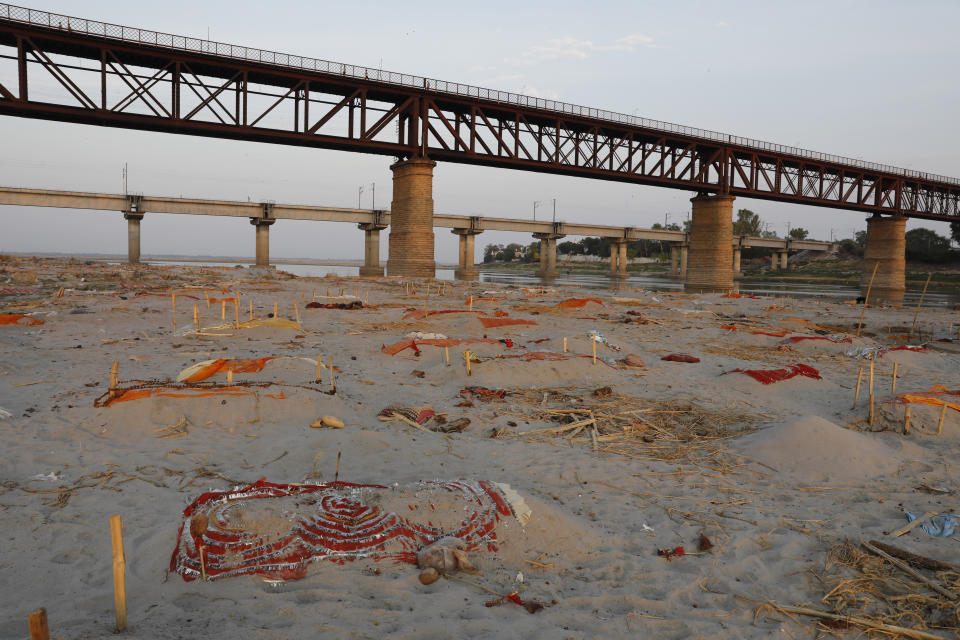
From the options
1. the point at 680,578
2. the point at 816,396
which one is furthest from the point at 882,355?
the point at 680,578

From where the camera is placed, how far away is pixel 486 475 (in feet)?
16.8

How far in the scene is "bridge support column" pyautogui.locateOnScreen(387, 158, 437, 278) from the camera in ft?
103

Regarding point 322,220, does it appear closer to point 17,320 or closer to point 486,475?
point 17,320

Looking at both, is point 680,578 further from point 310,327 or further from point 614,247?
point 614,247

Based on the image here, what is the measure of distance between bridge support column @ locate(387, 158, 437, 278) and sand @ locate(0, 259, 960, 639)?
801 inches

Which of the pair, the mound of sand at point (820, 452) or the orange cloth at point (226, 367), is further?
the orange cloth at point (226, 367)

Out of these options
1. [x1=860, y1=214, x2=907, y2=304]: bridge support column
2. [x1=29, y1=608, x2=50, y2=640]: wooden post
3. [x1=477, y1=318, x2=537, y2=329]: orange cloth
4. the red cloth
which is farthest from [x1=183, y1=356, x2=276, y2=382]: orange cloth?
[x1=860, y1=214, x2=907, y2=304]: bridge support column

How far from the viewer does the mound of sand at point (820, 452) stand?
5.42 meters

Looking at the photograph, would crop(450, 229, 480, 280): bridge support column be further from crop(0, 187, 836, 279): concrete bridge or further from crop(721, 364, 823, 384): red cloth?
crop(721, 364, 823, 384): red cloth

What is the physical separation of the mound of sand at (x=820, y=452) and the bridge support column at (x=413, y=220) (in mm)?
26405

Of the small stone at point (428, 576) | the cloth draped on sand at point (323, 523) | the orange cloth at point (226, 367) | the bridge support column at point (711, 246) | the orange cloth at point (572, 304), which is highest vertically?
the bridge support column at point (711, 246)

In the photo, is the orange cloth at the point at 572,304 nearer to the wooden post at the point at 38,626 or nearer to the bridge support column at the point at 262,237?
the wooden post at the point at 38,626

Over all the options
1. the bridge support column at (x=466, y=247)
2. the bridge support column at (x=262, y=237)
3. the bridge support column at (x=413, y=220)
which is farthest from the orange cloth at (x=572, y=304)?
the bridge support column at (x=466, y=247)

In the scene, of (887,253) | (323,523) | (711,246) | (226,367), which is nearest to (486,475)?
(323,523)
